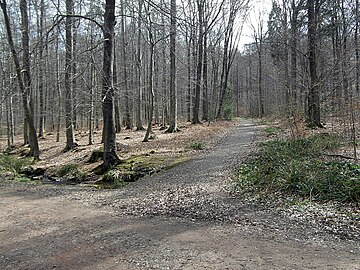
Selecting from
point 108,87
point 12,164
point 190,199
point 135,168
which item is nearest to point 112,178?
point 135,168

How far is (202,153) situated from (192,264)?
379 inches

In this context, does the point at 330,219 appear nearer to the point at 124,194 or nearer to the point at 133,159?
the point at 124,194

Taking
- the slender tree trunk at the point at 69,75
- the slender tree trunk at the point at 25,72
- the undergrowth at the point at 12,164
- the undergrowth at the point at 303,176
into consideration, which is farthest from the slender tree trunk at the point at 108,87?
the slender tree trunk at the point at 25,72

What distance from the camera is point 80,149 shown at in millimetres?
17422

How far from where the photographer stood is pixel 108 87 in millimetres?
11648

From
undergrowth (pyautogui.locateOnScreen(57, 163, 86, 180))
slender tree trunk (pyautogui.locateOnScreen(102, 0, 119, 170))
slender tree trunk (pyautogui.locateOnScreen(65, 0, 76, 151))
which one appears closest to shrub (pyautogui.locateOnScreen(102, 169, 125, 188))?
slender tree trunk (pyautogui.locateOnScreen(102, 0, 119, 170))

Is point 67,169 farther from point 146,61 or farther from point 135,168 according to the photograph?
point 146,61

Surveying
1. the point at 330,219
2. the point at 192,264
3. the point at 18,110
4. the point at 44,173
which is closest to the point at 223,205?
the point at 330,219

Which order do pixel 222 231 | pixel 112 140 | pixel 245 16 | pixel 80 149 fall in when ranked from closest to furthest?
1. pixel 222 231
2. pixel 112 140
3. pixel 80 149
4. pixel 245 16

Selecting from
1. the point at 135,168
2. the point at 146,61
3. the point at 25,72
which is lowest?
the point at 135,168

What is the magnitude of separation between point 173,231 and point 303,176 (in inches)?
137

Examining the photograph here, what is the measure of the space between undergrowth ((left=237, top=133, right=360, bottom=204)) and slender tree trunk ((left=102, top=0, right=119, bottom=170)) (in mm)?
5150

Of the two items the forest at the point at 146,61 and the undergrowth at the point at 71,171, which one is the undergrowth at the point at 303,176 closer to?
the forest at the point at 146,61

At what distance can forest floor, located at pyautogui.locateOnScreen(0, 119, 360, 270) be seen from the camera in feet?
13.9
